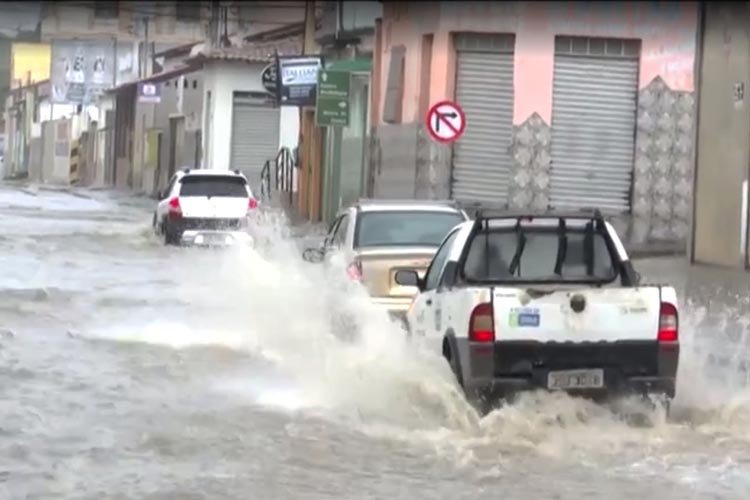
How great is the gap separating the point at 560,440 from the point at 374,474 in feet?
5.00

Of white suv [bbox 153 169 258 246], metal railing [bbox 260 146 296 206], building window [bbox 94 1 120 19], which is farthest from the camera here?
building window [bbox 94 1 120 19]

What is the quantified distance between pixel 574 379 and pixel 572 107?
2074 centimetres

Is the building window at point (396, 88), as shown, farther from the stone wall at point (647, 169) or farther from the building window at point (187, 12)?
the building window at point (187, 12)

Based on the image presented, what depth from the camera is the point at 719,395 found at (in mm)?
12617

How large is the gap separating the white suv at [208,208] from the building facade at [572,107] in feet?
12.9

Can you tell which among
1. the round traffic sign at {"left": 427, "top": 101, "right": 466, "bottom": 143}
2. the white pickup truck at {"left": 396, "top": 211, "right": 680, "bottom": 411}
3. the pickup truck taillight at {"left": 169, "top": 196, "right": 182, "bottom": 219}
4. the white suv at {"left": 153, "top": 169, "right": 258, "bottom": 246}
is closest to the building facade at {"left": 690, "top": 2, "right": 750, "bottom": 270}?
the round traffic sign at {"left": 427, "top": 101, "right": 466, "bottom": 143}

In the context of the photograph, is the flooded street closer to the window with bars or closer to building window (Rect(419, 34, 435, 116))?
the window with bars

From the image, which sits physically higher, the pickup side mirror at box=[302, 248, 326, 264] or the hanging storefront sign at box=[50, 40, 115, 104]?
the hanging storefront sign at box=[50, 40, 115, 104]

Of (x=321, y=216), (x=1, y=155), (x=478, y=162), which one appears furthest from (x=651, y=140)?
(x=1, y=155)

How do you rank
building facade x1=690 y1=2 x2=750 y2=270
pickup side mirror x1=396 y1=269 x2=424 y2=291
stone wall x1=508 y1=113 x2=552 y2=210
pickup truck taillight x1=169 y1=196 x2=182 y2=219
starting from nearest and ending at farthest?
pickup side mirror x1=396 y1=269 x2=424 y2=291 < building facade x1=690 y1=2 x2=750 y2=270 < pickup truck taillight x1=169 y1=196 x2=182 y2=219 < stone wall x1=508 y1=113 x2=552 y2=210

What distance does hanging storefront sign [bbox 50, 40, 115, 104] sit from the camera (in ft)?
245

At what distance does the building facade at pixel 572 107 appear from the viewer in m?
31.0

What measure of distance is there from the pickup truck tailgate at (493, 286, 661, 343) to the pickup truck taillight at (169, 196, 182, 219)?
766 inches

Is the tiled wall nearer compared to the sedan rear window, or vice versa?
the sedan rear window
